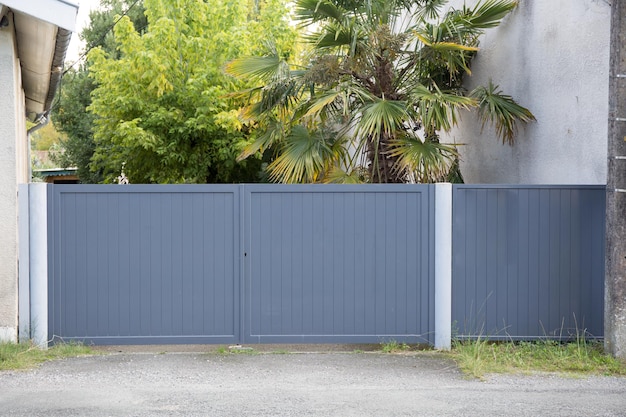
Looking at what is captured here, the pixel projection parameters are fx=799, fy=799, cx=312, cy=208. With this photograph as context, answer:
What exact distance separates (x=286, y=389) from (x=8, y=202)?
11.3 ft

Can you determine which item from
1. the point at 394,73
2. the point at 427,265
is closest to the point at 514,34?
the point at 394,73

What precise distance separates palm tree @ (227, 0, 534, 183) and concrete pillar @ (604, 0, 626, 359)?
286 centimetres

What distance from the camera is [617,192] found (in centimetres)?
754

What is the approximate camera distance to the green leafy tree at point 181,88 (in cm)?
1669

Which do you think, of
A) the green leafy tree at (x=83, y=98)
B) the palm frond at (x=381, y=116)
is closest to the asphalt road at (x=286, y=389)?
the palm frond at (x=381, y=116)

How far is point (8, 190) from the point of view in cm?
798

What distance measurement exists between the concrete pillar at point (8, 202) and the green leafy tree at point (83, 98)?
19.8 metres

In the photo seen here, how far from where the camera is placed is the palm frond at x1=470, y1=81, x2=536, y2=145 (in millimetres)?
10484

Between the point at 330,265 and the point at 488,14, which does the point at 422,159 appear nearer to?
the point at 330,265

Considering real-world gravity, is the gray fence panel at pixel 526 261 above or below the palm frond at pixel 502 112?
below

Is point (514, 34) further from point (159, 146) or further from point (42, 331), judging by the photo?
point (159, 146)

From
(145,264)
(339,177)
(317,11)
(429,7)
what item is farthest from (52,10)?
(429,7)

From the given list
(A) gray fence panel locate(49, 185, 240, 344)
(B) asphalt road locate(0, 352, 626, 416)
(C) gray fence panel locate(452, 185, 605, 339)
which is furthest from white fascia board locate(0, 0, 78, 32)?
(C) gray fence panel locate(452, 185, 605, 339)

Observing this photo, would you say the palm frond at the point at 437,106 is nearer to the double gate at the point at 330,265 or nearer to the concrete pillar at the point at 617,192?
the double gate at the point at 330,265
